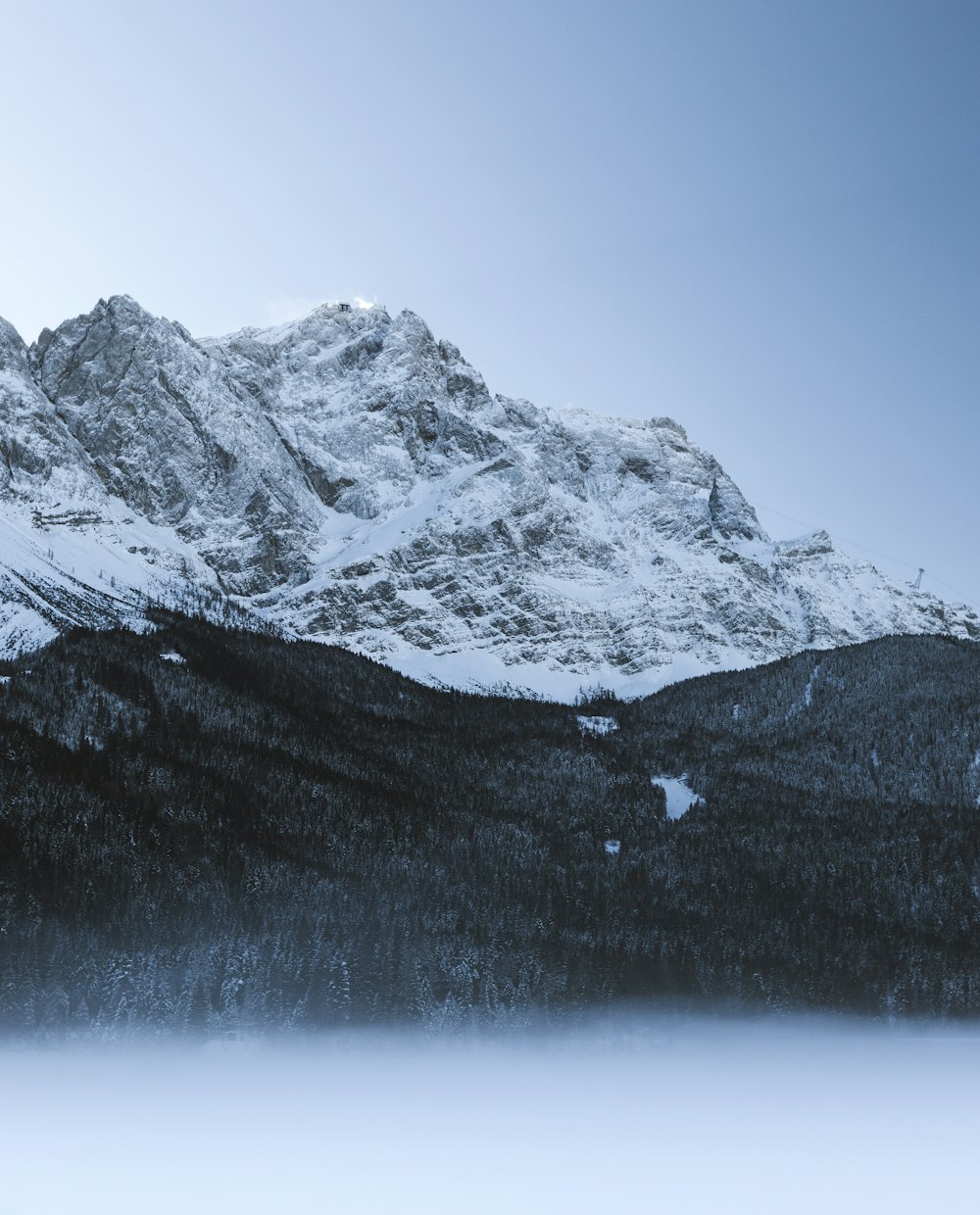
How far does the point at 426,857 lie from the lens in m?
127

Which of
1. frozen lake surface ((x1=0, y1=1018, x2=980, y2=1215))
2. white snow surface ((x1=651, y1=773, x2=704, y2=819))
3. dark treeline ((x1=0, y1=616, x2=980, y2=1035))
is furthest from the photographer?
white snow surface ((x1=651, y1=773, x2=704, y2=819))

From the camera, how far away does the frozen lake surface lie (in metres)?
81.9

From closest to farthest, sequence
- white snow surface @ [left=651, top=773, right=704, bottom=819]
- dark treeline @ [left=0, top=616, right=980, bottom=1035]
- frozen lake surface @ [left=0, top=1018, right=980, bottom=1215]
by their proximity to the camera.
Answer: frozen lake surface @ [left=0, top=1018, right=980, bottom=1215]
dark treeline @ [left=0, top=616, right=980, bottom=1035]
white snow surface @ [left=651, top=773, right=704, bottom=819]

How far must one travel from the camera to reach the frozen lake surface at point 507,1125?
81.9m

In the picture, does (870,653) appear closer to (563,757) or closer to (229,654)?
(563,757)

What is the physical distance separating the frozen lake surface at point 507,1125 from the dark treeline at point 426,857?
417 centimetres

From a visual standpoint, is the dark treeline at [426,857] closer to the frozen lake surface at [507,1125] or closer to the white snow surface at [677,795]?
the white snow surface at [677,795]

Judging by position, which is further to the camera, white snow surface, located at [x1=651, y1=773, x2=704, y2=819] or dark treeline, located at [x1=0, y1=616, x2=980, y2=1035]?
white snow surface, located at [x1=651, y1=773, x2=704, y2=819]

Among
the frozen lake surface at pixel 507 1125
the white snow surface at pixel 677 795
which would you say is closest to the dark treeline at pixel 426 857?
the white snow surface at pixel 677 795

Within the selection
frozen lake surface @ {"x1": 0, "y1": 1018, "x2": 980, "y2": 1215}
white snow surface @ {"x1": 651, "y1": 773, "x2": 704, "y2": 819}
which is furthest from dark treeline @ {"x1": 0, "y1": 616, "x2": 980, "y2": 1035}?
frozen lake surface @ {"x1": 0, "y1": 1018, "x2": 980, "y2": 1215}

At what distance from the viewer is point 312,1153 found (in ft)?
300

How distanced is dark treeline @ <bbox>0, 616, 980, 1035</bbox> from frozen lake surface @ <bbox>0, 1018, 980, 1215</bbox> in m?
4.17

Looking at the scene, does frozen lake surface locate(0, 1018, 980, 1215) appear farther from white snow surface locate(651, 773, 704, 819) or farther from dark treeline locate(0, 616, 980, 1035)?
white snow surface locate(651, 773, 704, 819)

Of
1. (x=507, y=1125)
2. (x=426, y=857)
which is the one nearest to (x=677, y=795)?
(x=426, y=857)
